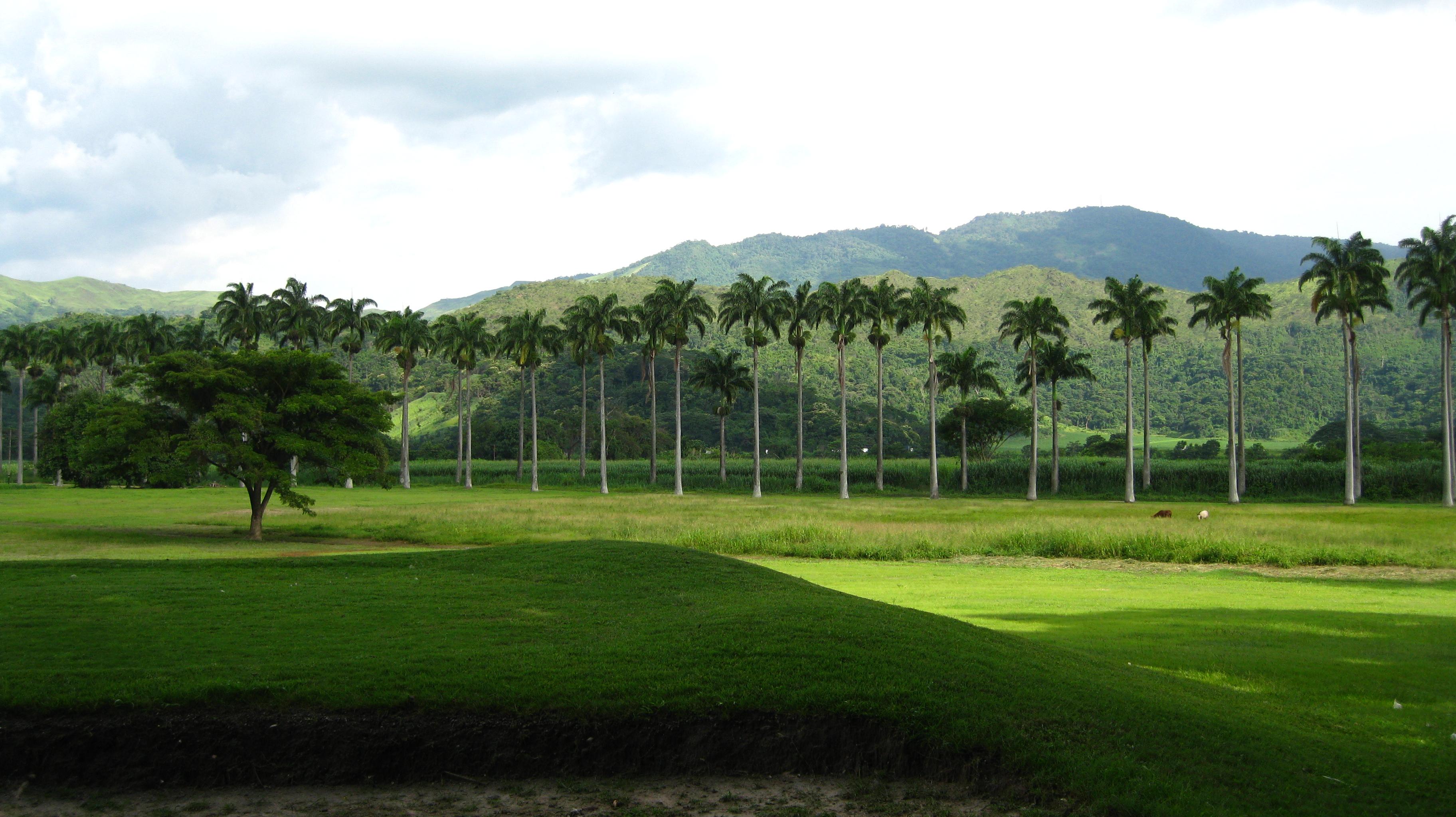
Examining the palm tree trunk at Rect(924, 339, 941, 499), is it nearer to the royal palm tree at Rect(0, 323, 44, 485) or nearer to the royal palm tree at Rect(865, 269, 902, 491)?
the royal palm tree at Rect(865, 269, 902, 491)

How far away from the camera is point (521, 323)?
3693 inches

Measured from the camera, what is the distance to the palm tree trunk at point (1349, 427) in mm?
68562

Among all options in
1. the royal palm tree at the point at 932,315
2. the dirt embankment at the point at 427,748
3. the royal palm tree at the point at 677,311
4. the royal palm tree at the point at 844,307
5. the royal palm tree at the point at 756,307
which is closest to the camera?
the dirt embankment at the point at 427,748

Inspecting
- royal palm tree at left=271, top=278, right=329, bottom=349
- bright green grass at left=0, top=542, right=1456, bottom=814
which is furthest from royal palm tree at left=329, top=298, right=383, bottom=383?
bright green grass at left=0, top=542, right=1456, bottom=814

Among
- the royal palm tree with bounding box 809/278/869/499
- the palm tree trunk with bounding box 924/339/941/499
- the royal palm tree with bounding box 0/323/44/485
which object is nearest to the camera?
the palm tree trunk with bounding box 924/339/941/499

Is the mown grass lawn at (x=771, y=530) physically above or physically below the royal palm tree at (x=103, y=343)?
below

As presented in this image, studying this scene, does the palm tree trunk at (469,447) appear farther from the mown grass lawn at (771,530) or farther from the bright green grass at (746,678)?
the bright green grass at (746,678)

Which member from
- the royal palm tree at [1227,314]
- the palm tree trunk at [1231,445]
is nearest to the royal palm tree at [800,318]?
the royal palm tree at [1227,314]

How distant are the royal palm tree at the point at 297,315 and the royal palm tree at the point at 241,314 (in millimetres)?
1430

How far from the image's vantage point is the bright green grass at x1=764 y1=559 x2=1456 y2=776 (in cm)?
1319

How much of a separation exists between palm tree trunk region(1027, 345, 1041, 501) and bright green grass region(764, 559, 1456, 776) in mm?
49198

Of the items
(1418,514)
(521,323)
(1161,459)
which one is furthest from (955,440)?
(1418,514)

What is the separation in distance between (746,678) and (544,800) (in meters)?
3.09

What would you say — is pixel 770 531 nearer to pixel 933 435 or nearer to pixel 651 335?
pixel 933 435
